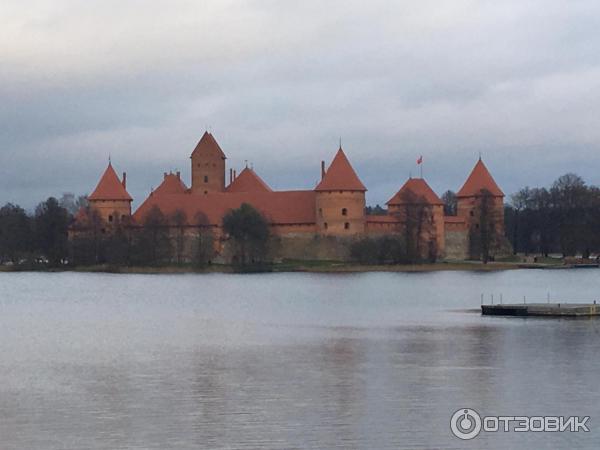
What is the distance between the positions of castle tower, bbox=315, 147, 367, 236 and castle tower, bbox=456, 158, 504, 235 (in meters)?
5.97

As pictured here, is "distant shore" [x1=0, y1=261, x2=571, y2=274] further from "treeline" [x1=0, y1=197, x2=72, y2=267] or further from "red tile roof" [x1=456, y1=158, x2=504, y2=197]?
"red tile roof" [x1=456, y1=158, x2=504, y2=197]

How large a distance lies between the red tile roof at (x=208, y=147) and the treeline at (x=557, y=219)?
1618 centimetres

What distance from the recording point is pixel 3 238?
55.0 metres

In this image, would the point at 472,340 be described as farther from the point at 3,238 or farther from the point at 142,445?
the point at 3,238

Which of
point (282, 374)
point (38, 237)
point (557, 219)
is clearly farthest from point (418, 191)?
point (282, 374)

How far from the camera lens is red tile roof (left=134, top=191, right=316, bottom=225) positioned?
189 ft

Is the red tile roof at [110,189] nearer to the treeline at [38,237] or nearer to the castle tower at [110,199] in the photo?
the castle tower at [110,199]

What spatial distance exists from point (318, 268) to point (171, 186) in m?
16.4

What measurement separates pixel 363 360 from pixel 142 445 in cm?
634

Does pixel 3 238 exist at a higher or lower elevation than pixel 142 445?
higher

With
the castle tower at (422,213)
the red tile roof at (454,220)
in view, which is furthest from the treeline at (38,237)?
the red tile roof at (454,220)

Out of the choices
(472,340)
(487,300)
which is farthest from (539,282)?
(472,340)

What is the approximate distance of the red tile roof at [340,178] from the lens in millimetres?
55031

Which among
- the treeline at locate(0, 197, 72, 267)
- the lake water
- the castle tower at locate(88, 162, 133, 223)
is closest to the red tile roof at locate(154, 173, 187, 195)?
the castle tower at locate(88, 162, 133, 223)
